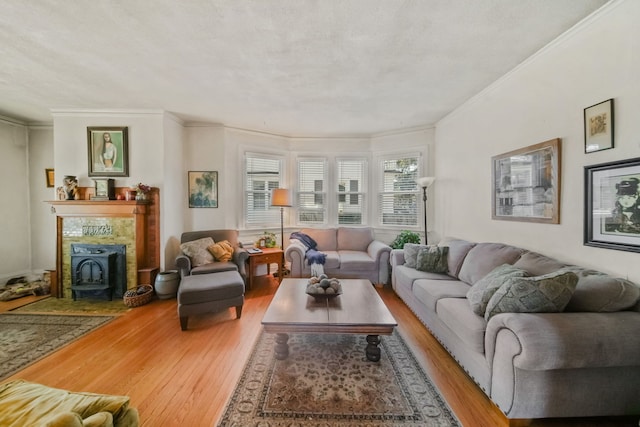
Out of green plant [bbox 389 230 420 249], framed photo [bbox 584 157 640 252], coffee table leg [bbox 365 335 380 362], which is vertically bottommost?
coffee table leg [bbox 365 335 380 362]

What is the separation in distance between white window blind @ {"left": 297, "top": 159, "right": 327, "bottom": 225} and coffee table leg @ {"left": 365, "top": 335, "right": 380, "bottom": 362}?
327cm

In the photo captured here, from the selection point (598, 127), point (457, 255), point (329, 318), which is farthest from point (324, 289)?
point (598, 127)

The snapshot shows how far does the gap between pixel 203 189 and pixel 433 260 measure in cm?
386

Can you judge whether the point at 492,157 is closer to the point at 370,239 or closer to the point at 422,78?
the point at 422,78

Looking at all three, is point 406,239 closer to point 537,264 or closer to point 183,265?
point 537,264

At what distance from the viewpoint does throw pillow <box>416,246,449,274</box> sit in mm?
3209

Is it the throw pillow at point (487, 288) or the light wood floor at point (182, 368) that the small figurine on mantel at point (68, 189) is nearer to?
the light wood floor at point (182, 368)

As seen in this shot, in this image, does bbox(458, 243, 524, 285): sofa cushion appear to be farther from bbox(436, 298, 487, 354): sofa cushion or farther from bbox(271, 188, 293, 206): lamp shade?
bbox(271, 188, 293, 206): lamp shade

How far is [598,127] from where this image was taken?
6.30 feet

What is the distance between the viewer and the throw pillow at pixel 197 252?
3699mm

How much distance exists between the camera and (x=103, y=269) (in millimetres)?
3578

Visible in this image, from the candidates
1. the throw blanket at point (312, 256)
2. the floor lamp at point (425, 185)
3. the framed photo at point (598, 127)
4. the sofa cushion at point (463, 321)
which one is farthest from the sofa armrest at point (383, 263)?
the framed photo at point (598, 127)

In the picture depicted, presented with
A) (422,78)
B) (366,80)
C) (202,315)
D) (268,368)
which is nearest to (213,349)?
(268,368)

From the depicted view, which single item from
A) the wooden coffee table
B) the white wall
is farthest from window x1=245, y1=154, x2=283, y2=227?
the white wall
